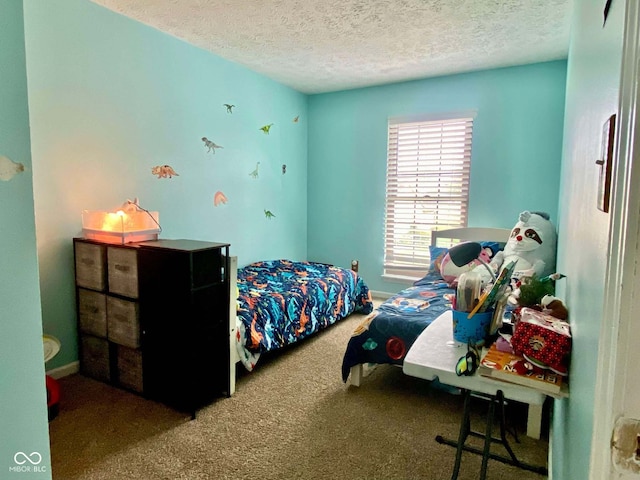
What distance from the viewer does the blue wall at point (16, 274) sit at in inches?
31.3

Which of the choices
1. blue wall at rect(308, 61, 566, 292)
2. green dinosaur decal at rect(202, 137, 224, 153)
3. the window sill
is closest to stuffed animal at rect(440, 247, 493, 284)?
blue wall at rect(308, 61, 566, 292)

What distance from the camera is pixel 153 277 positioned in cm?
218

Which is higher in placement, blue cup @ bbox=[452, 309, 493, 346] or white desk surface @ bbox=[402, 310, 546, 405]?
blue cup @ bbox=[452, 309, 493, 346]

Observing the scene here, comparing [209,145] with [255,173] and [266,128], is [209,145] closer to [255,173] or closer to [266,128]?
[255,173]

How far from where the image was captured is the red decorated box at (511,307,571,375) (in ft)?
3.62

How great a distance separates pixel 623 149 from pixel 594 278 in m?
0.39

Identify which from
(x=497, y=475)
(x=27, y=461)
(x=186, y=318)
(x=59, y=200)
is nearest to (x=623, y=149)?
(x=27, y=461)

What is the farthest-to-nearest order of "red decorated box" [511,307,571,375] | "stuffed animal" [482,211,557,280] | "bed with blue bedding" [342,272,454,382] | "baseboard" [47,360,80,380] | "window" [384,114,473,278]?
"window" [384,114,473,278], "stuffed animal" [482,211,557,280], "baseboard" [47,360,80,380], "bed with blue bedding" [342,272,454,382], "red decorated box" [511,307,571,375]

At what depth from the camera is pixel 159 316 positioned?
220 cm

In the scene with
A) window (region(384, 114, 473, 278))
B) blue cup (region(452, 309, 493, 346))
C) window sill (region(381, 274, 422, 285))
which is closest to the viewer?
blue cup (region(452, 309, 493, 346))

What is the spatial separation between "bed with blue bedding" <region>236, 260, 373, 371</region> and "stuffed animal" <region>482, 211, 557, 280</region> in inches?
50.6

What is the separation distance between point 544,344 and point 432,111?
350cm

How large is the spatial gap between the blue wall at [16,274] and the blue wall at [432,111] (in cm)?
392

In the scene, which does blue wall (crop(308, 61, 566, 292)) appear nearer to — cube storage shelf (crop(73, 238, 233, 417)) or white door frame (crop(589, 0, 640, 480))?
cube storage shelf (crop(73, 238, 233, 417))
